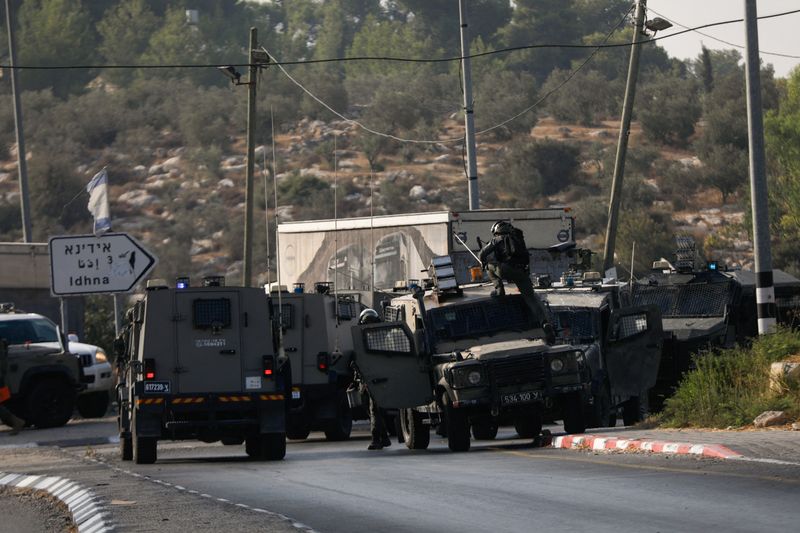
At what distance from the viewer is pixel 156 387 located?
813 inches

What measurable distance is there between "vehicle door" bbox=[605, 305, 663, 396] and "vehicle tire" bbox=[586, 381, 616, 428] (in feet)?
0.91

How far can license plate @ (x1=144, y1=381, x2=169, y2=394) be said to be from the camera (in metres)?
20.6

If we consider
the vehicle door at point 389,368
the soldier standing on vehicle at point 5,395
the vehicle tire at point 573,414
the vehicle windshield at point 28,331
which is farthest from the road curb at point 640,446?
the vehicle windshield at point 28,331

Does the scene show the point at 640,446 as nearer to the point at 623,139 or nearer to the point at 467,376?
the point at 467,376

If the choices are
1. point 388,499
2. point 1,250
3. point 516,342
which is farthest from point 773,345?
point 1,250

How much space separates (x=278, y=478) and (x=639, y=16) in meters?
22.4

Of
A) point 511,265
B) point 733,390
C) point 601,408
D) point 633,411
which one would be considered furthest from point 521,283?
point 633,411

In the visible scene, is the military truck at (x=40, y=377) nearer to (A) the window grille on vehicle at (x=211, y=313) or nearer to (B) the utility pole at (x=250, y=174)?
(B) the utility pole at (x=250, y=174)

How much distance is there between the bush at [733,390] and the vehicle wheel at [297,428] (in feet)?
18.4

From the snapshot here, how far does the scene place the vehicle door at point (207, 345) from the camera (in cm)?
2081

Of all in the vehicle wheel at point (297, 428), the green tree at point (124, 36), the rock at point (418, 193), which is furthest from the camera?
the green tree at point (124, 36)

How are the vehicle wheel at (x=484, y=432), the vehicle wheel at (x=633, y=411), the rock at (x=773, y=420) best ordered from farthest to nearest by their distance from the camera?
the vehicle wheel at (x=633, y=411) → the vehicle wheel at (x=484, y=432) → the rock at (x=773, y=420)

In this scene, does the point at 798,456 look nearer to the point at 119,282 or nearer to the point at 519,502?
the point at 519,502

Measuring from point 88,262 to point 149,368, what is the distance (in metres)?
12.1
